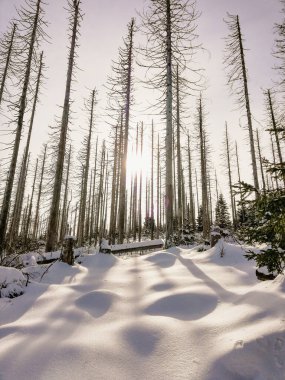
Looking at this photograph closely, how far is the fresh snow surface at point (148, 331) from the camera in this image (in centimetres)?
204

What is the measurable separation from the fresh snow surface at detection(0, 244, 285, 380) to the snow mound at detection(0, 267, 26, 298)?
A: 17 centimetres

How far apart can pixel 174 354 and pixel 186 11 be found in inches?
489

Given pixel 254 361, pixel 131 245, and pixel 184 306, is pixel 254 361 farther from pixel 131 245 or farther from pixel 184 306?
pixel 131 245

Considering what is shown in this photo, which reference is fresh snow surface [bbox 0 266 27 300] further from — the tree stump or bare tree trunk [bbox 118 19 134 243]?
bare tree trunk [bbox 118 19 134 243]

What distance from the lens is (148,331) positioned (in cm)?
266

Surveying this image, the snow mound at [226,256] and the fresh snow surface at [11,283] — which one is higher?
the snow mound at [226,256]

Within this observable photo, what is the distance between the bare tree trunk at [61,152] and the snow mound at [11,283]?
5.83 meters

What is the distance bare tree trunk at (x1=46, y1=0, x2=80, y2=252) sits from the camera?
10258 mm

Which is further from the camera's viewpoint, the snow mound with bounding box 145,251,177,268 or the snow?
the snow

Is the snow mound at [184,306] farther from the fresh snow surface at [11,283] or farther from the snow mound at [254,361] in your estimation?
the fresh snow surface at [11,283]

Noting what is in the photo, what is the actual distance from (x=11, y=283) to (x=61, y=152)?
7.69 m

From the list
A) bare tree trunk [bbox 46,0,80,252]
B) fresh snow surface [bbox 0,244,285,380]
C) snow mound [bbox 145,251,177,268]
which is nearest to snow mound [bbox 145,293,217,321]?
fresh snow surface [bbox 0,244,285,380]

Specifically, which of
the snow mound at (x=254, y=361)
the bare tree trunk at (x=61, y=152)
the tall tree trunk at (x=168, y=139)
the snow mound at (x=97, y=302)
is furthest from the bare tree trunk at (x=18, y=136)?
the snow mound at (x=254, y=361)

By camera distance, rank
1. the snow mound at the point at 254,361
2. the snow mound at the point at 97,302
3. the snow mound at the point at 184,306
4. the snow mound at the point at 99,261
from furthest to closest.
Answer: the snow mound at the point at 99,261 < the snow mound at the point at 97,302 < the snow mound at the point at 184,306 < the snow mound at the point at 254,361
